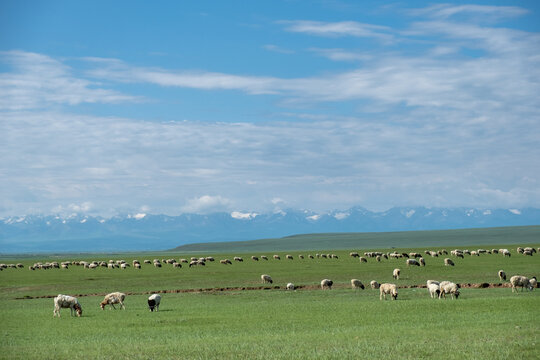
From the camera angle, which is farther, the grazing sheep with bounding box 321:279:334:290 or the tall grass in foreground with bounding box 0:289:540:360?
the grazing sheep with bounding box 321:279:334:290

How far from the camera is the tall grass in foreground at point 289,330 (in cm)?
1914

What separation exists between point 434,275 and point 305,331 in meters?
34.5

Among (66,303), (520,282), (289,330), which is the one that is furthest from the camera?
(520,282)

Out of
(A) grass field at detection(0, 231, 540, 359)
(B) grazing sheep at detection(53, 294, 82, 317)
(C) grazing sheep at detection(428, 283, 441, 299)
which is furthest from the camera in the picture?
(C) grazing sheep at detection(428, 283, 441, 299)

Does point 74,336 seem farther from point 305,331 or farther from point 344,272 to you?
point 344,272

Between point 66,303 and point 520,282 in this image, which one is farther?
point 520,282

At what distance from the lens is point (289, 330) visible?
81.1 feet

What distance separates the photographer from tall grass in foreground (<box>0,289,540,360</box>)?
1914 centimetres

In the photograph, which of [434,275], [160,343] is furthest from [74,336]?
[434,275]

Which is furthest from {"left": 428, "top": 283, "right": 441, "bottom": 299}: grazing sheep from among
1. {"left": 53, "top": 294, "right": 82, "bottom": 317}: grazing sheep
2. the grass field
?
{"left": 53, "top": 294, "right": 82, "bottom": 317}: grazing sheep

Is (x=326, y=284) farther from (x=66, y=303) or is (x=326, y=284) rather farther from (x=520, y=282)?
(x=66, y=303)

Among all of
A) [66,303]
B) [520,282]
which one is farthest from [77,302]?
[520,282]

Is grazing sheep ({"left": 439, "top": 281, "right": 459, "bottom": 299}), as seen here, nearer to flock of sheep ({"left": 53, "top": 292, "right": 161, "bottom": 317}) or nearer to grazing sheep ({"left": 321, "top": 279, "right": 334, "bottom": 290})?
Result: grazing sheep ({"left": 321, "top": 279, "right": 334, "bottom": 290})

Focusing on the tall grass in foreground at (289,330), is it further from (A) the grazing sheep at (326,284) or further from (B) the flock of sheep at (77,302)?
(A) the grazing sheep at (326,284)
